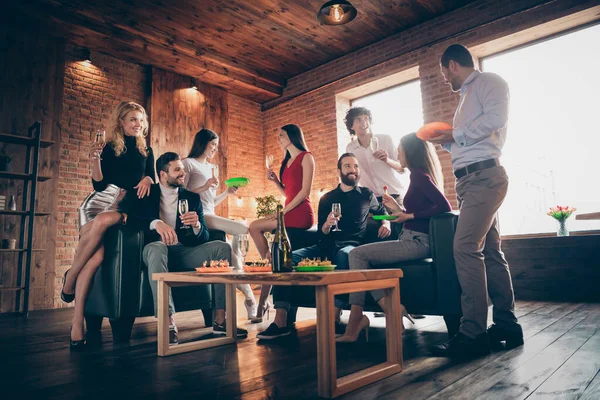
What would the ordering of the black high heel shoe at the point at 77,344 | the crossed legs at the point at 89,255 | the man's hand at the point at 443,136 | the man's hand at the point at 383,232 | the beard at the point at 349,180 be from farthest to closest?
1. the beard at the point at 349,180
2. the man's hand at the point at 383,232
3. the crossed legs at the point at 89,255
4. the black high heel shoe at the point at 77,344
5. the man's hand at the point at 443,136

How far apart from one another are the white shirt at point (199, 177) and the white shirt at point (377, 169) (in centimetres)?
128

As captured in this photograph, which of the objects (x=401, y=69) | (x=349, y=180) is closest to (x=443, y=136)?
(x=349, y=180)

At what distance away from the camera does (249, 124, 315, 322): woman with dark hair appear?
308 cm

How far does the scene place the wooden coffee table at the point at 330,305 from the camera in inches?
59.1

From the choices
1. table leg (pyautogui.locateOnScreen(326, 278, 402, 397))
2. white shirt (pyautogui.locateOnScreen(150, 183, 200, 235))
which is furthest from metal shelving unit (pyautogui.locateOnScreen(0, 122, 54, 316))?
table leg (pyautogui.locateOnScreen(326, 278, 402, 397))

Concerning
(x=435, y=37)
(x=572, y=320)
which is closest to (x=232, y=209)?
(x=435, y=37)

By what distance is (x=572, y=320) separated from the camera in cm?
302

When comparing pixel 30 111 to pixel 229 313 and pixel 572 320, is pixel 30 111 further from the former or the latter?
pixel 572 320

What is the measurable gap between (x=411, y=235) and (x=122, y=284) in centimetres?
177

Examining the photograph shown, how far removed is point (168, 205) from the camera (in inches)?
120

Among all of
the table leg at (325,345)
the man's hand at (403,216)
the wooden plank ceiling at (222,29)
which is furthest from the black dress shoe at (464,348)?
the wooden plank ceiling at (222,29)

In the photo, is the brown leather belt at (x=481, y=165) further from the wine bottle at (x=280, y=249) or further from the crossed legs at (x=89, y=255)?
A: the crossed legs at (x=89, y=255)

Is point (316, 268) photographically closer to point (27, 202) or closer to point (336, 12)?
point (336, 12)

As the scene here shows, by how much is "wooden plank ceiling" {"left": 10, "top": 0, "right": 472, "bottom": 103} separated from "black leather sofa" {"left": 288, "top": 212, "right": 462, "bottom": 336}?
152 inches
